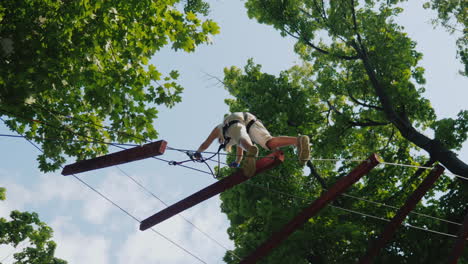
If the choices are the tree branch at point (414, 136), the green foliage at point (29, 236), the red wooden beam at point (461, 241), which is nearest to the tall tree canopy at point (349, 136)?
the tree branch at point (414, 136)

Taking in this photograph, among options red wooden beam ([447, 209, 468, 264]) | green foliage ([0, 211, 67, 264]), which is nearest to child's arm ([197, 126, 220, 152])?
red wooden beam ([447, 209, 468, 264])

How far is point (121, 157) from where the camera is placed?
436 centimetres

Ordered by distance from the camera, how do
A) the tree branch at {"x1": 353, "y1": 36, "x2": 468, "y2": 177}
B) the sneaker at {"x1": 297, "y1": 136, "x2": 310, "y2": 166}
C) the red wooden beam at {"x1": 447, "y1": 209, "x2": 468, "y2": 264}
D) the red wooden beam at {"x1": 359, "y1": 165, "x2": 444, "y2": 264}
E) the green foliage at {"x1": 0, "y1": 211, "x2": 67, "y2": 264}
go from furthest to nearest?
the green foliage at {"x1": 0, "y1": 211, "x2": 67, "y2": 264} → the tree branch at {"x1": 353, "y1": 36, "x2": 468, "y2": 177} → the red wooden beam at {"x1": 447, "y1": 209, "x2": 468, "y2": 264} → the red wooden beam at {"x1": 359, "y1": 165, "x2": 444, "y2": 264} → the sneaker at {"x1": 297, "y1": 136, "x2": 310, "y2": 166}

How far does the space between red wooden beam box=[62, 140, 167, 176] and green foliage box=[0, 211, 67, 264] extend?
1973cm

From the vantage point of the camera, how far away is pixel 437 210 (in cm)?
1078

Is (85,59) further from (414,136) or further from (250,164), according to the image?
(414,136)

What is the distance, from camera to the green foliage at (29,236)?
20.6 meters

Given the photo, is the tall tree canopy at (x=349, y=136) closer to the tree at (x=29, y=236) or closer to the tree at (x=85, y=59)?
the tree at (x=85, y=59)

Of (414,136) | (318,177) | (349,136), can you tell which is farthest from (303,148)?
(349,136)

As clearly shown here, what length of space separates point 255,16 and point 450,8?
7866 mm

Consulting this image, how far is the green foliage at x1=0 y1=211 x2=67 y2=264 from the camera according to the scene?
20.6 meters

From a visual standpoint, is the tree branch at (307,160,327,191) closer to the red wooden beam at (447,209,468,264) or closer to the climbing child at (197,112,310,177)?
the red wooden beam at (447,209,468,264)

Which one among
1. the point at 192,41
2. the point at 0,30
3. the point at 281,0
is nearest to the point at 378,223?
the point at 192,41

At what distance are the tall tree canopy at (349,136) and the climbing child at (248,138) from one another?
14.3 feet
